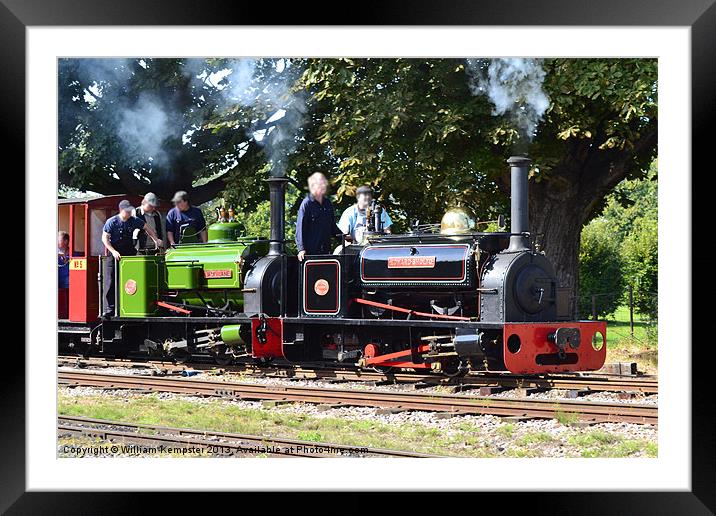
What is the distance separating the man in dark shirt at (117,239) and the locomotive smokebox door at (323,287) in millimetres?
3339

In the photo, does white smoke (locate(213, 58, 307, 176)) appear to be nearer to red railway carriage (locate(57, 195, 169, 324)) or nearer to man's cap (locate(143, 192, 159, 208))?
man's cap (locate(143, 192, 159, 208))

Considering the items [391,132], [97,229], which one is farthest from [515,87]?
[97,229]

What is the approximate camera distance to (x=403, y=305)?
36.8 feet

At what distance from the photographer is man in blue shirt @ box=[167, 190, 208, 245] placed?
45.1 feet

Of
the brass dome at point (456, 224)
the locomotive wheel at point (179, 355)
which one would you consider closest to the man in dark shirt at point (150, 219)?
the locomotive wheel at point (179, 355)

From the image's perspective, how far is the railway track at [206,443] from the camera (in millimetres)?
7480

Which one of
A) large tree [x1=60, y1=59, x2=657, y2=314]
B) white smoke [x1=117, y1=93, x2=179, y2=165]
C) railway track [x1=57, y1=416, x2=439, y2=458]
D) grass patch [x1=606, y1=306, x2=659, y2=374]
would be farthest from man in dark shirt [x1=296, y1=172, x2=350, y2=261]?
white smoke [x1=117, y1=93, x2=179, y2=165]

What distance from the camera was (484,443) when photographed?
26.4 feet

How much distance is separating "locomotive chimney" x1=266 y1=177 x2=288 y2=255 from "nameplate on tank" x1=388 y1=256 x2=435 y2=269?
1659 millimetres

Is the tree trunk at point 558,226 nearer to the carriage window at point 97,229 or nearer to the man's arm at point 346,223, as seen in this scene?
the man's arm at point 346,223

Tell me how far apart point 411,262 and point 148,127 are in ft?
26.1
